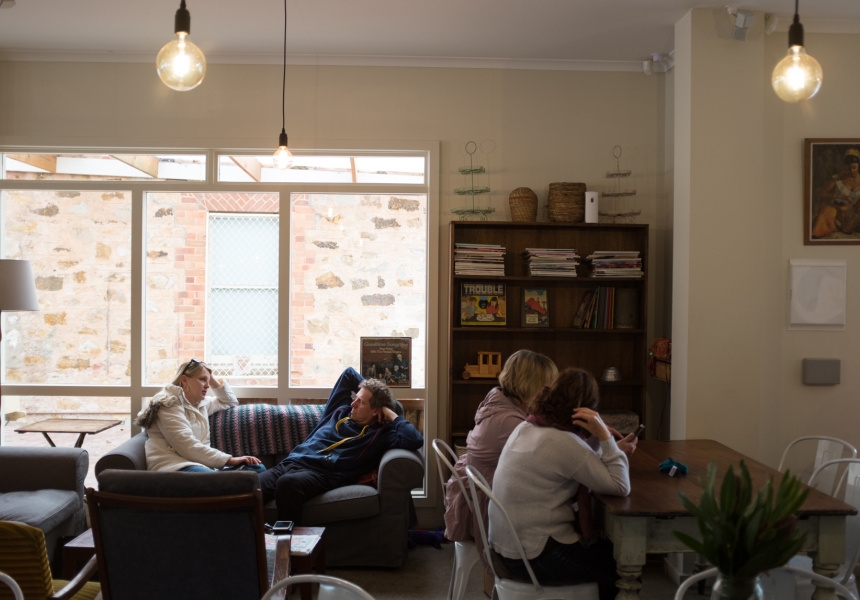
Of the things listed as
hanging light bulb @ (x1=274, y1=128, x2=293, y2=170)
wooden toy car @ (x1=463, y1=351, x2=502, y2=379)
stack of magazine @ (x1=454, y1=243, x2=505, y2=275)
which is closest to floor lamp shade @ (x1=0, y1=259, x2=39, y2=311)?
hanging light bulb @ (x1=274, y1=128, x2=293, y2=170)

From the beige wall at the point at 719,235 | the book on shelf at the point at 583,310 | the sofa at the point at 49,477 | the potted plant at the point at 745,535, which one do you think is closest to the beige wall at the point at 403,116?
the book on shelf at the point at 583,310

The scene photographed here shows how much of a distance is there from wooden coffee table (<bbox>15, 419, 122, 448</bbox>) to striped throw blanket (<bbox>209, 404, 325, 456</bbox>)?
2.34ft

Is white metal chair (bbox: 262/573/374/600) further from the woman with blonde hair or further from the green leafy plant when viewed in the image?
the woman with blonde hair

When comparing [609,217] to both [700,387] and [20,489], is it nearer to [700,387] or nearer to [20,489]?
[700,387]

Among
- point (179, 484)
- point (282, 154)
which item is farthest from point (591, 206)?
point (179, 484)

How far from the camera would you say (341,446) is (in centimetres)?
430

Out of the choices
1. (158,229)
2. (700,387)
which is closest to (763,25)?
(700,387)

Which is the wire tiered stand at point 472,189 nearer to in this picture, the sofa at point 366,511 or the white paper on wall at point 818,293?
the sofa at point 366,511

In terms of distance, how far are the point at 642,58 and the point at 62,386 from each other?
4.41 metres

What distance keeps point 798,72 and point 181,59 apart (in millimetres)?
Answer: 2011

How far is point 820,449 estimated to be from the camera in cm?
353

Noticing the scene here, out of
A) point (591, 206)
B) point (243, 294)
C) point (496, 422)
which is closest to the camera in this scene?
point (496, 422)

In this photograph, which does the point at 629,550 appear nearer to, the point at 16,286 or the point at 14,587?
the point at 14,587

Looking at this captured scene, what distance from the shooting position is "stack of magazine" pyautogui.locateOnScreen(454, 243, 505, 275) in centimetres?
458
